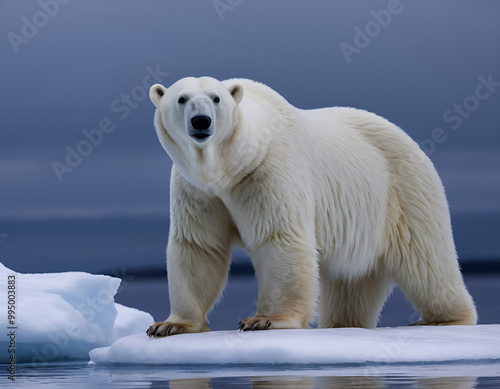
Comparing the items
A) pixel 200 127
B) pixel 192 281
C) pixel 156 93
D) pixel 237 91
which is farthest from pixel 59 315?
pixel 200 127

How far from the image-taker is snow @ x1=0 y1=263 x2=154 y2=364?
31.7ft

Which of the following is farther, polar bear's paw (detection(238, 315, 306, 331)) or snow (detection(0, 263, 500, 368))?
polar bear's paw (detection(238, 315, 306, 331))

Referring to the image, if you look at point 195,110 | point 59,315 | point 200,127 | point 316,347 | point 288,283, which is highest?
point 195,110

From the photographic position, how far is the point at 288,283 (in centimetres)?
628

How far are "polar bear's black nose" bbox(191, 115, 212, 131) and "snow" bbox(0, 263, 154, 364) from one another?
451 centimetres

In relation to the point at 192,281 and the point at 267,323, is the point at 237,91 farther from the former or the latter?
the point at 267,323

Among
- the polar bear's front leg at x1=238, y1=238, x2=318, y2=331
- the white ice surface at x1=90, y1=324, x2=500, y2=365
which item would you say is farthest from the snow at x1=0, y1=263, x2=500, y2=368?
the polar bear's front leg at x1=238, y1=238, x2=318, y2=331

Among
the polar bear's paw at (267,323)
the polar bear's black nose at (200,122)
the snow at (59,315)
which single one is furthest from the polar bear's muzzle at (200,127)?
the snow at (59,315)

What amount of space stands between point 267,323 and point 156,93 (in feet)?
6.25

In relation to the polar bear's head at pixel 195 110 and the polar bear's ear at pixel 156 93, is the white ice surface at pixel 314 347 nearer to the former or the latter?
the polar bear's head at pixel 195 110

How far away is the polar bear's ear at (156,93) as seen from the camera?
251 inches

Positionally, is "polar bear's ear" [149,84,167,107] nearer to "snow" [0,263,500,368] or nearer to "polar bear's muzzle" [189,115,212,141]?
"polar bear's muzzle" [189,115,212,141]

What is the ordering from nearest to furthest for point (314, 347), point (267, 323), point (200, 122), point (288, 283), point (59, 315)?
point (314, 347) < point (200, 122) < point (267, 323) < point (288, 283) < point (59, 315)

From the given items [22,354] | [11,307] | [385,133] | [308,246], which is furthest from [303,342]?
[22,354]
